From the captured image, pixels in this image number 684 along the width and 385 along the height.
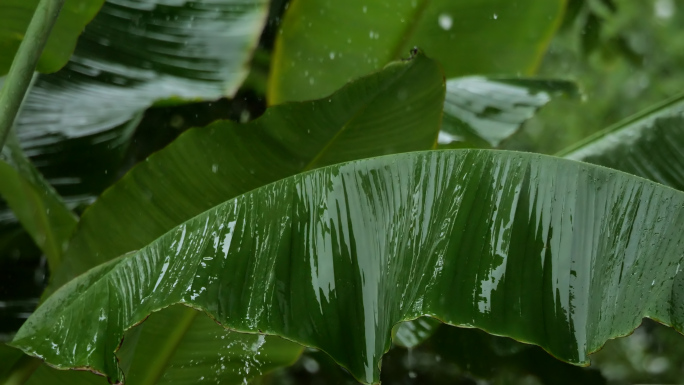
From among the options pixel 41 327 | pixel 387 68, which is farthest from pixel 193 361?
pixel 387 68

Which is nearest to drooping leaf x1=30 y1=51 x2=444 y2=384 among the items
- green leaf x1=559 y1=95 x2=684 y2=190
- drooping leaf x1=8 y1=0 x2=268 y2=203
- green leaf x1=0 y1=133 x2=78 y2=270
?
green leaf x1=0 y1=133 x2=78 y2=270

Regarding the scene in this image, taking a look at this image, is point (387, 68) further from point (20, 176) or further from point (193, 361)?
point (20, 176)

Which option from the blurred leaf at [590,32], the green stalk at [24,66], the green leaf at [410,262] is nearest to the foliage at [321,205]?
the green leaf at [410,262]

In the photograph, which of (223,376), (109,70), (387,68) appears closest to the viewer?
(387,68)

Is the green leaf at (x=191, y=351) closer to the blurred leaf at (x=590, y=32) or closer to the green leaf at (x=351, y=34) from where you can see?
the green leaf at (x=351, y=34)

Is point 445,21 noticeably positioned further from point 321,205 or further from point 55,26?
point 321,205

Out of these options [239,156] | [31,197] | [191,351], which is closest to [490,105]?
[239,156]

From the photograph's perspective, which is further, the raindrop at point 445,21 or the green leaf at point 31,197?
the raindrop at point 445,21
